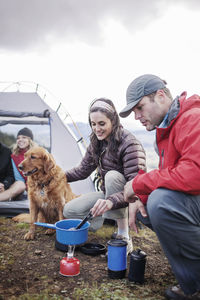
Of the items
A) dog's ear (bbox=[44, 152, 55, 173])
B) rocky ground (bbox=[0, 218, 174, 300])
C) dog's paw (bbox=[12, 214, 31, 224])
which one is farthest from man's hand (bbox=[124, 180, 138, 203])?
dog's paw (bbox=[12, 214, 31, 224])

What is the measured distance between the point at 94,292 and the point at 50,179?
1739 mm

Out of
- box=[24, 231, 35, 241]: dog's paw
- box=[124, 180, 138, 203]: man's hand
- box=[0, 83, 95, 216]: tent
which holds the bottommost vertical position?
box=[24, 231, 35, 241]: dog's paw

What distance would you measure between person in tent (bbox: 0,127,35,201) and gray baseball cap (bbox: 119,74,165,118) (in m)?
2.79

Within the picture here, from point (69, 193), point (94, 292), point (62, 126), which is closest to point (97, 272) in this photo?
point (94, 292)

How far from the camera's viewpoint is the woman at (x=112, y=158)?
272 cm

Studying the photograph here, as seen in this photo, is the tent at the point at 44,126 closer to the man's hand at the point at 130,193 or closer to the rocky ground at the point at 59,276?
the rocky ground at the point at 59,276

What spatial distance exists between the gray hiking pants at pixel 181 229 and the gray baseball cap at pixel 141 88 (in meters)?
0.69

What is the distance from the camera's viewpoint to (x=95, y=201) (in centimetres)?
312

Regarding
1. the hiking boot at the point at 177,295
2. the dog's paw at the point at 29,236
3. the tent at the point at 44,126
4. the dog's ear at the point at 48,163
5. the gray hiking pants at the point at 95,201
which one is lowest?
the dog's paw at the point at 29,236

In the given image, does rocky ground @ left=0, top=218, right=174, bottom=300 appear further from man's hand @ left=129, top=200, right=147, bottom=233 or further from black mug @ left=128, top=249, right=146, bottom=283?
man's hand @ left=129, top=200, right=147, bottom=233

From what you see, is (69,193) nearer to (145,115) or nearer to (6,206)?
(6,206)

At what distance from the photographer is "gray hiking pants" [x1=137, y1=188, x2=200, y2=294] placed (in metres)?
1.76

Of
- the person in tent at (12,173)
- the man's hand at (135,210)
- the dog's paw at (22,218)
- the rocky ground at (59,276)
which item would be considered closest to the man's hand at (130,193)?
the man's hand at (135,210)

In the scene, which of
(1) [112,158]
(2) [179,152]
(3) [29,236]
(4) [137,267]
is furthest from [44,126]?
(2) [179,152]
